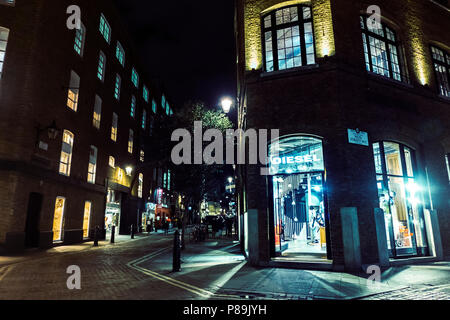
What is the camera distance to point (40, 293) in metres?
5.64

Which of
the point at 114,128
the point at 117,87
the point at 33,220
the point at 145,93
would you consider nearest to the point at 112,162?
the point at 114,128

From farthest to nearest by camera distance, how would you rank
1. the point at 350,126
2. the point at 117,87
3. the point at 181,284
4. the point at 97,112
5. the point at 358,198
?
1. the point at 117,87
2. the point at 97,112
3. the point at 350,126
4. the point at 358,198
5. the point at 181,284

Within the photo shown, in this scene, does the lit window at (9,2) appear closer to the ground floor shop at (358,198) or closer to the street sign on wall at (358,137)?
the ground floor shop at (358,198)

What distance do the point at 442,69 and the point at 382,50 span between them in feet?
14.6

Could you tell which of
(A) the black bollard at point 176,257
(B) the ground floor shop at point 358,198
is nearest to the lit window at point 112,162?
(A) the black bollard at point 176,257

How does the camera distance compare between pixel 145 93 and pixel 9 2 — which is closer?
pixel 9 2

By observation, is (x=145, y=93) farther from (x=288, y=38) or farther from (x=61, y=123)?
(x=288, y=38)

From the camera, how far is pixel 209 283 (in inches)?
261

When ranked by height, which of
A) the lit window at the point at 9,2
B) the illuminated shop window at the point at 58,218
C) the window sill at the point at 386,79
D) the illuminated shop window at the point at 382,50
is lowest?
the illuminated shop window at the point at 58,218

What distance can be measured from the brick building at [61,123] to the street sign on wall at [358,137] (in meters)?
12.1

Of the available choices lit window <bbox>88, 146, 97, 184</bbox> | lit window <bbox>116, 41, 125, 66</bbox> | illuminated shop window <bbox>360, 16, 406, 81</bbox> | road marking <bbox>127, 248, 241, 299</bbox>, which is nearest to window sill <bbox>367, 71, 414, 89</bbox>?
illuminated shop window <bbox>360, 16, 406, 81</bbox>

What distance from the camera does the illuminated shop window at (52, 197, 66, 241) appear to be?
1461 cm

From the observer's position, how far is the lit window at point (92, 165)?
18469mm

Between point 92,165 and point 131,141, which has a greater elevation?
point 131,141
